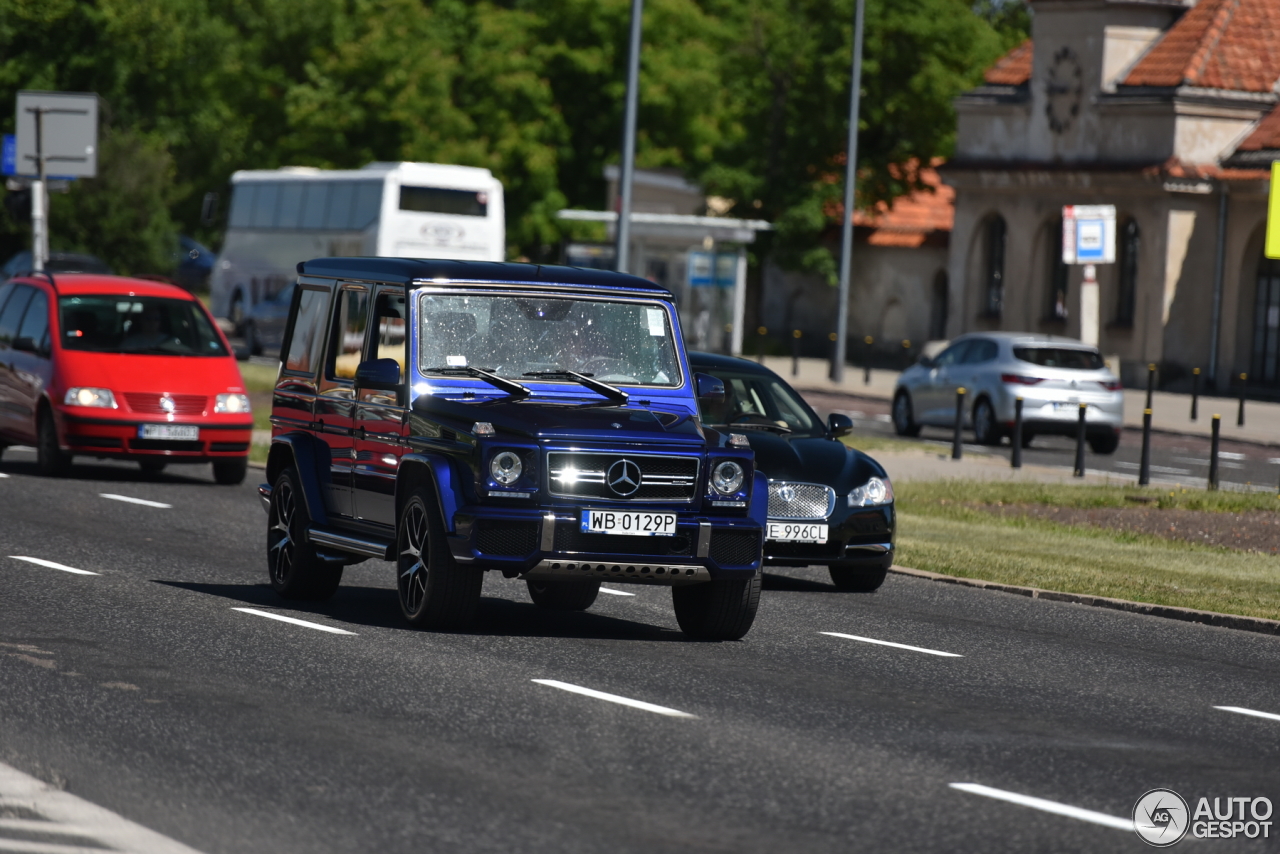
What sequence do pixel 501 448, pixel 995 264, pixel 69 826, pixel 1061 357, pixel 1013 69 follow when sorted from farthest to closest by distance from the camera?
pixel 995 264, pixel 1013 69, pixel 1061 357, pixel 501 448, pixel 69 826

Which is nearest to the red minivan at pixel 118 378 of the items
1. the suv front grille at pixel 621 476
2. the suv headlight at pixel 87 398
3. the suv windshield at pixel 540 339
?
the suv headlight at pixel 87 398

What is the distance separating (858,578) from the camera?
15.1m

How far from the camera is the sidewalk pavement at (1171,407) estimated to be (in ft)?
115

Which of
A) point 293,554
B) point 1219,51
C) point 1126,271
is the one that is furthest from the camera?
point 1126,271

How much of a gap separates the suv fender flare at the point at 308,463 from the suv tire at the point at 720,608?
7.09ft

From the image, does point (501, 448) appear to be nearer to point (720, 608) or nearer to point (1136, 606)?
point (720, 608)

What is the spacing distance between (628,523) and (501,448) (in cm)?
71

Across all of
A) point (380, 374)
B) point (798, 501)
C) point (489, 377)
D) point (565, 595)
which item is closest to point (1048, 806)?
point (489, 377)

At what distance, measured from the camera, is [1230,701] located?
1055cm

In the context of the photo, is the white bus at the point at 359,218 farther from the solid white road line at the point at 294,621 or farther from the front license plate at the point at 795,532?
the solid white road line at the point at 294,621

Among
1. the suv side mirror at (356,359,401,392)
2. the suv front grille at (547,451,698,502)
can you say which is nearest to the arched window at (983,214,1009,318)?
the suv side mirror at (356,359,401,392)

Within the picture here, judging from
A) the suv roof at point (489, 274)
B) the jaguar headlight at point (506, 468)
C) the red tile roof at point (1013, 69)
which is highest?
the red tile roof at point (1013, 69)

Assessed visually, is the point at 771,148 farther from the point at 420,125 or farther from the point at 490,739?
the point at 490,739

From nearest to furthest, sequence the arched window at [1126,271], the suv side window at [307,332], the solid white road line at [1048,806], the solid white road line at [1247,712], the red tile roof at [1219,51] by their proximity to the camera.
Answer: the solid white road line at [1048,806]
the solid white road line at [1247,712]
the suv side window at [307,332]
the red tile roof at [1219,51]
the arched window at [1126,271]
